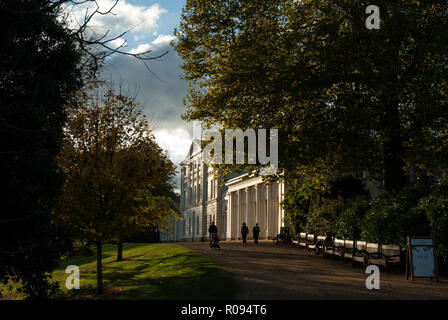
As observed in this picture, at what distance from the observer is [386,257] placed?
16609mm

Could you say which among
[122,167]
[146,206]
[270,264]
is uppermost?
[122,167]

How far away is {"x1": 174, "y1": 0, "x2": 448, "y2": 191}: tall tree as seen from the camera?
20016 millimetres

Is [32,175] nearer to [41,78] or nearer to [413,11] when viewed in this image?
[41,78]

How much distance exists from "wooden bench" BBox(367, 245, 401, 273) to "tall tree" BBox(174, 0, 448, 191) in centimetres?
447

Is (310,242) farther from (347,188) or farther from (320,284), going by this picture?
(320,284)

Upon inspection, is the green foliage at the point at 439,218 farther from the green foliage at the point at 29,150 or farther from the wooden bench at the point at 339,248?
the green foliage at the point at 29,150

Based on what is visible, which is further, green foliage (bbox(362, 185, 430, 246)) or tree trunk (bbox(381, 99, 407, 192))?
tree trunk (bbox(381, 99, 407, 192))

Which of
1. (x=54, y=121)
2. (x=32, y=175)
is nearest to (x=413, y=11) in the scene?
(x=54, y=121)

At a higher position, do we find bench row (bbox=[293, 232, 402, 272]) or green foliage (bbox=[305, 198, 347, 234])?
green foliage (bbox=[305, 198, 347, 234])

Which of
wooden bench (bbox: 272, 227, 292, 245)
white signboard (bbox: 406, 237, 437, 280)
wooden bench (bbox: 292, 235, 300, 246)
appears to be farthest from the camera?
wooden bench (bbox: 272, 227, 292, 245)

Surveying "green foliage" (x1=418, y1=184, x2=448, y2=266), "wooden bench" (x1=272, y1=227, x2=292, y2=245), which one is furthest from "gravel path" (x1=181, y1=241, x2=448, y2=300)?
"wooden bench" (x1=272, y1=227, x2=292, y2=245)

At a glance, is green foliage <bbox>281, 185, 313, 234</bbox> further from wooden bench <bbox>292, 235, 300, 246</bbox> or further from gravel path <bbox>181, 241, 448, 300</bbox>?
gravel path <bbox>181, 241, 448, 300</bbox>
